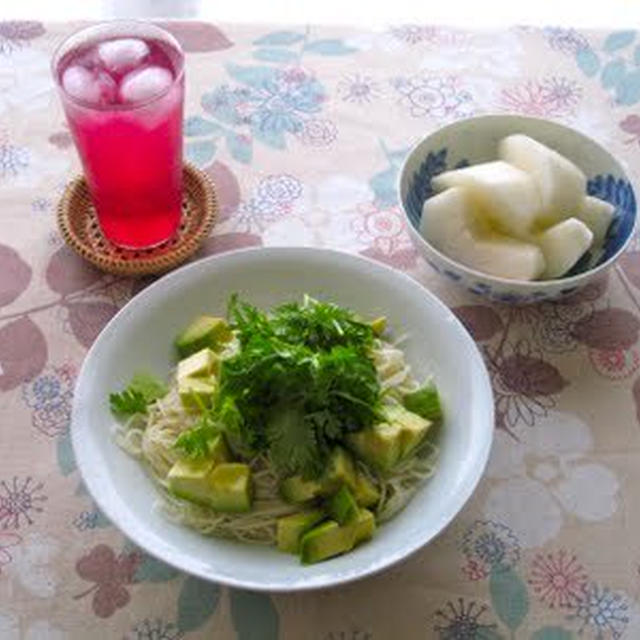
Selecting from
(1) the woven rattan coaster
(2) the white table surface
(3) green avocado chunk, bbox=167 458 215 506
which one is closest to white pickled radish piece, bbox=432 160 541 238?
(1) the woven rattan coaster

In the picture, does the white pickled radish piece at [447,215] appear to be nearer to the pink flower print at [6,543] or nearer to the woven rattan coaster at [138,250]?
the woven rattan coaster at [138,250]

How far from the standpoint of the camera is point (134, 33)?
1169mm

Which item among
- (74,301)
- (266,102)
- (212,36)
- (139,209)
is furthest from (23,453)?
(212,36)

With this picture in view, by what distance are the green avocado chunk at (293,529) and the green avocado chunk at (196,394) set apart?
157mm

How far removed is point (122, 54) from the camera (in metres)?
1.12

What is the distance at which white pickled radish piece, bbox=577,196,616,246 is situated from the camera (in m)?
1.16

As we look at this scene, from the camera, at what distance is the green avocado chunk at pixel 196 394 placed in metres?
0.96

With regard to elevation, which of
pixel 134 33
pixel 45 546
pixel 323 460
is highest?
pixel 134 33

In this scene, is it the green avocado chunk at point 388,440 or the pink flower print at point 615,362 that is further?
the pink flower print at point 615,362

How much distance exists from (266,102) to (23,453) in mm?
697

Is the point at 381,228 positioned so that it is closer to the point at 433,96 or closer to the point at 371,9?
the point at 433,96

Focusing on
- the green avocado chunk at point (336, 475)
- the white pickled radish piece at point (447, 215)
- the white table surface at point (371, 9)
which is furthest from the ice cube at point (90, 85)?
the white table surface at point (371, 9)

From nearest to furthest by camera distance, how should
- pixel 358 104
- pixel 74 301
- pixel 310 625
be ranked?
pixel 310 625 → pixel 74 301 → pixel 358 104

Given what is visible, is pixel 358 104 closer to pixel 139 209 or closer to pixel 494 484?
pixel 139 209
